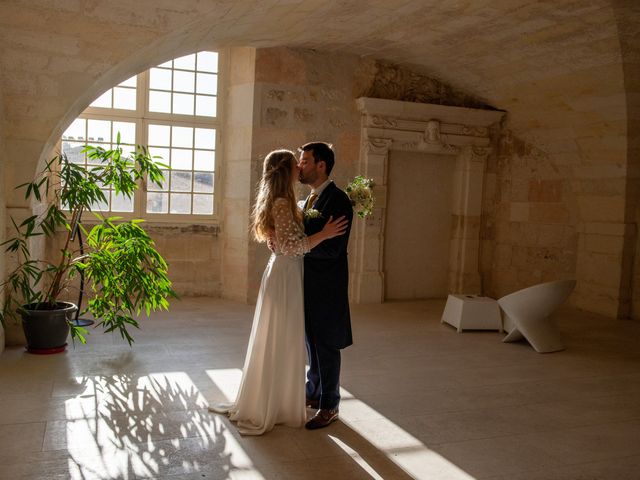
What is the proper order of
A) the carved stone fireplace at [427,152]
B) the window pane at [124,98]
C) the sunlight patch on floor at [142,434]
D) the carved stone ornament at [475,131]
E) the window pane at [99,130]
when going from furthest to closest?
the carved stone ornament at [475,131], the carved stone fireplace at [427,152], the window pane at [124,98], the window pane at [99,130], the sunlight patch on floor at [142,434]

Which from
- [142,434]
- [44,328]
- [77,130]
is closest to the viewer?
[142,434]

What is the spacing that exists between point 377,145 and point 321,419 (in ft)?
14.1

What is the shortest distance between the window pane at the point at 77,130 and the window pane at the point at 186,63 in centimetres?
122

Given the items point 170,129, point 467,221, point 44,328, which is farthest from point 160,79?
point 467,221

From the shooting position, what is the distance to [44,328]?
4.24m

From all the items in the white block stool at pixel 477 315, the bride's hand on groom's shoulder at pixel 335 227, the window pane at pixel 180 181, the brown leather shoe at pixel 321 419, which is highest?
the window pane at pixel 180 181

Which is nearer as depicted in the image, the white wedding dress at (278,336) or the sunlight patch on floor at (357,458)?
the sunlight patch on floor at (357,458)


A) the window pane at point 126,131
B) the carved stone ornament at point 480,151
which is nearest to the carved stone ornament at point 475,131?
the carved stone ornament at point 480,151

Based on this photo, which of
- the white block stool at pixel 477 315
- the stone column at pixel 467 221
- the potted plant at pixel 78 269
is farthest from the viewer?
the stone column at pixel 467 221

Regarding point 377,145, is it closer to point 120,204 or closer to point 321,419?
point 120,204

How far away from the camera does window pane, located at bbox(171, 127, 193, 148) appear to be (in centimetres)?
682

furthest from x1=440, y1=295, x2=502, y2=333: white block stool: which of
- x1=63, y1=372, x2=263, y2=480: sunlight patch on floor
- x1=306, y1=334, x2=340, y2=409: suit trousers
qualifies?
x1=63, y1=372, x2=263, y2=480: sunlight patch on floor

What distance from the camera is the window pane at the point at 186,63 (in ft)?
22.3

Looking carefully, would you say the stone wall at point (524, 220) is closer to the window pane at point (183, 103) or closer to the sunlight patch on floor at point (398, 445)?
the window pane at point (183, 103)
